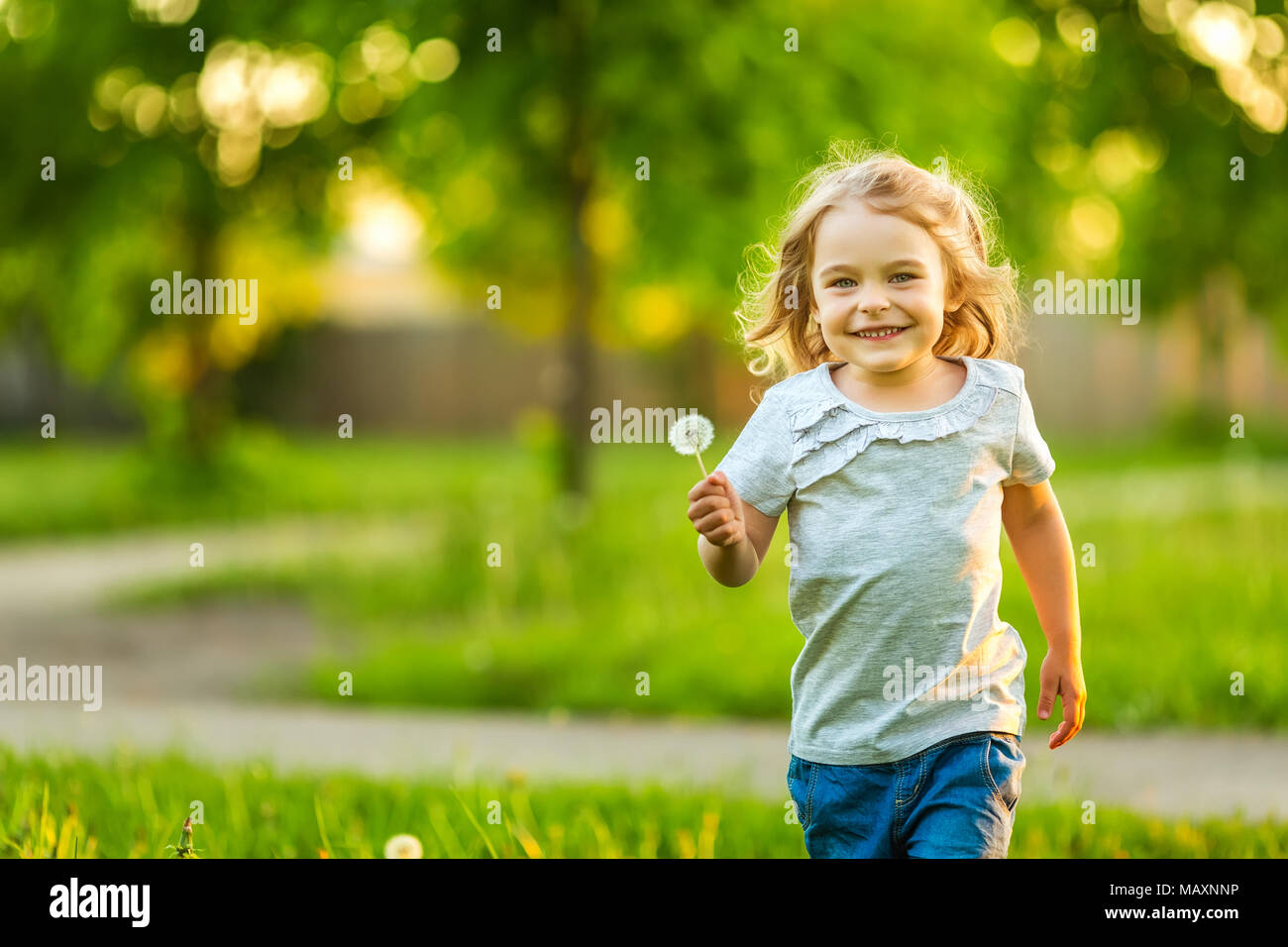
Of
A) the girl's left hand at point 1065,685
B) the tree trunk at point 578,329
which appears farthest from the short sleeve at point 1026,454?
the tree trunk at point 578,329

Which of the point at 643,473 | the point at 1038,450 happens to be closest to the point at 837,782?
the point at 1038,450

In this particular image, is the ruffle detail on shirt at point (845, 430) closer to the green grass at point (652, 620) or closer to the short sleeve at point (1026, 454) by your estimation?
the short sleeve at point (1026, 454)

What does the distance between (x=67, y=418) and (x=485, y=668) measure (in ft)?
66.9

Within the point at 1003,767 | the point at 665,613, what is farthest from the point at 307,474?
the point at 1003,767

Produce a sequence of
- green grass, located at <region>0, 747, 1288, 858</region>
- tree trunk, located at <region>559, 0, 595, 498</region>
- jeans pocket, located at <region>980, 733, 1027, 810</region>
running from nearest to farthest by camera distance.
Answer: jeans pocket, located at <region>980, 733, 1027, 810</region> → green grass, located at <region>0, 747, 1288, 858</region> → tree trunk, located at <region>559, 0, 595, 498</region>

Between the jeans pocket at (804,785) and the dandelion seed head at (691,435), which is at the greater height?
the dandelion seed head at (691,435)

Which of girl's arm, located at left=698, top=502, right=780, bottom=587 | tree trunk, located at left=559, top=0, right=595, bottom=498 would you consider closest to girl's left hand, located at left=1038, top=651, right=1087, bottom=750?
girl's arm, located at left=698, top=502, right=780, bottom=587

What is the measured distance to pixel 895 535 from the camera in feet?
7.74

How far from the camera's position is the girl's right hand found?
2.22 m

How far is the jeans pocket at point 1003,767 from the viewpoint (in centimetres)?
234

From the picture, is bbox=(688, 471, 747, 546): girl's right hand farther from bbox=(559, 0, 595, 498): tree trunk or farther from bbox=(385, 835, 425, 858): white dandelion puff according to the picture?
bbox=(559, 0, 595, 498): tree trunk

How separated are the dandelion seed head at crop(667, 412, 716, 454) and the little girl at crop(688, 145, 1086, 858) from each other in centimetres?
7
